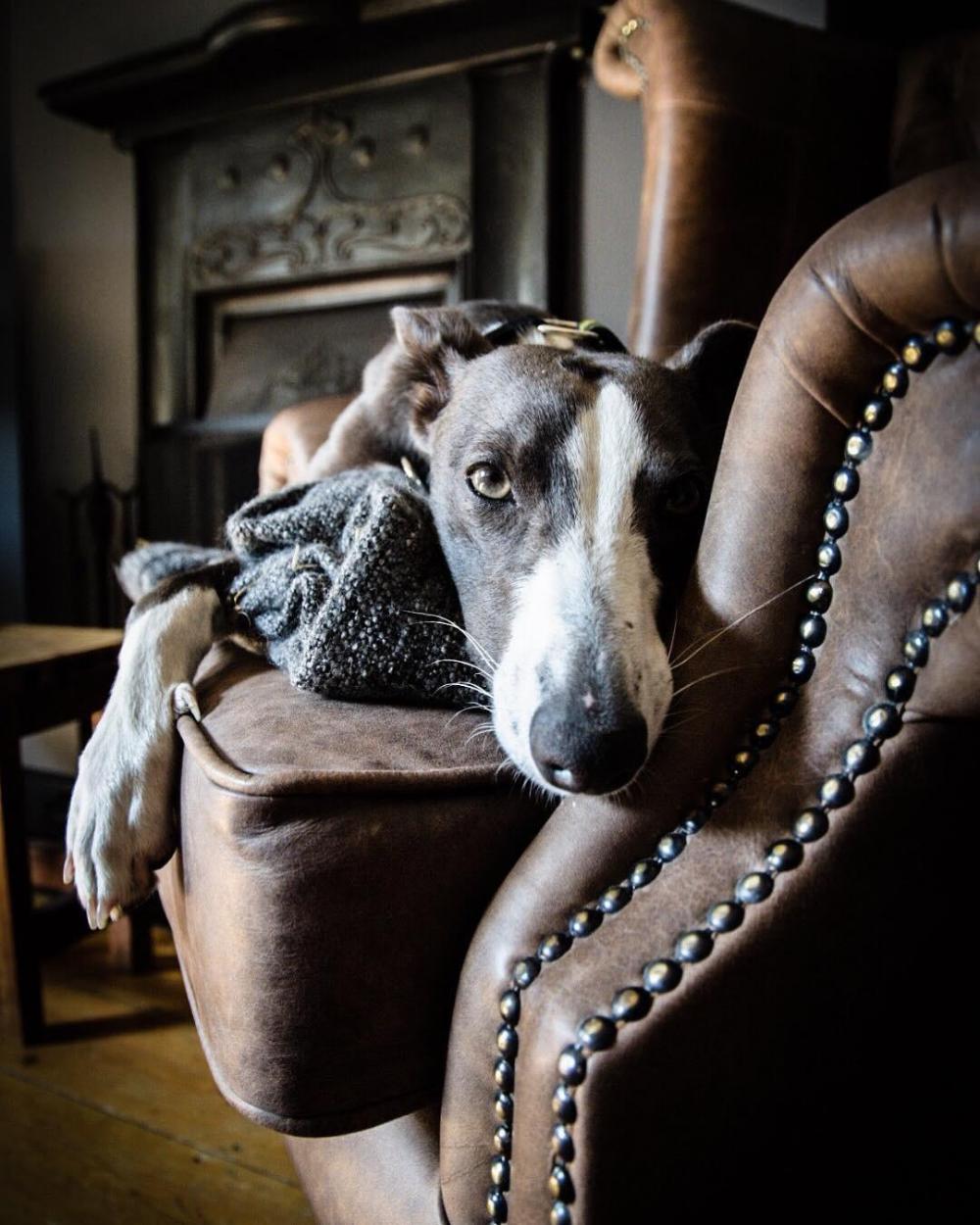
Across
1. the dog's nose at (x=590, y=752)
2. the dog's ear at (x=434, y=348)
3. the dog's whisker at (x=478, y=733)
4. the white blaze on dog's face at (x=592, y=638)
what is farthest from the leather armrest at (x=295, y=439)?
the dog's nose at (x=590, y=752)

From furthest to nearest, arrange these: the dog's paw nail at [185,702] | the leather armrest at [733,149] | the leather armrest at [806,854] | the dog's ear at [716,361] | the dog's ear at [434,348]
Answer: the leather armrest at [733,149] → the dog's ear at [434,348] → the dog's ear at [716,361] → the dog's paw nail at [185,702] → the leather armrest at [806,854]

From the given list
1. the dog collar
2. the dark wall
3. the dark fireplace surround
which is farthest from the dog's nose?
the dark wall

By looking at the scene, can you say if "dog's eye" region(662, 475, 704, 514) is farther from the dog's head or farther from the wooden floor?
the wooden floor

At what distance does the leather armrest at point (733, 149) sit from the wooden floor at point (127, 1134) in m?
1.37

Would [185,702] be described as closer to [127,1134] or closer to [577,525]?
[577,525]

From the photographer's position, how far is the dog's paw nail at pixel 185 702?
828 millimetres

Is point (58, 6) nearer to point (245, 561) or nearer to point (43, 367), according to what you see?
point (43, 367)

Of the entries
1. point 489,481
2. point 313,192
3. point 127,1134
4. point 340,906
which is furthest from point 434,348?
point 313,192

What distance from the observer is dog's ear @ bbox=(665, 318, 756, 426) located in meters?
1.08

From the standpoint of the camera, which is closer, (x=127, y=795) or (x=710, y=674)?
(x=710, y=674)

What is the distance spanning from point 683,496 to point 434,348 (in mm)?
469

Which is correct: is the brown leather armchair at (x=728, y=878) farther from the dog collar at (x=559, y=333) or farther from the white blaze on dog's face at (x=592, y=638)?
the dog collar at (x=559, y=333)

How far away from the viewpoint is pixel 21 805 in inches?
59.2

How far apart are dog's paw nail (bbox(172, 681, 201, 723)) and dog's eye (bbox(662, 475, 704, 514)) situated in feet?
1.61
